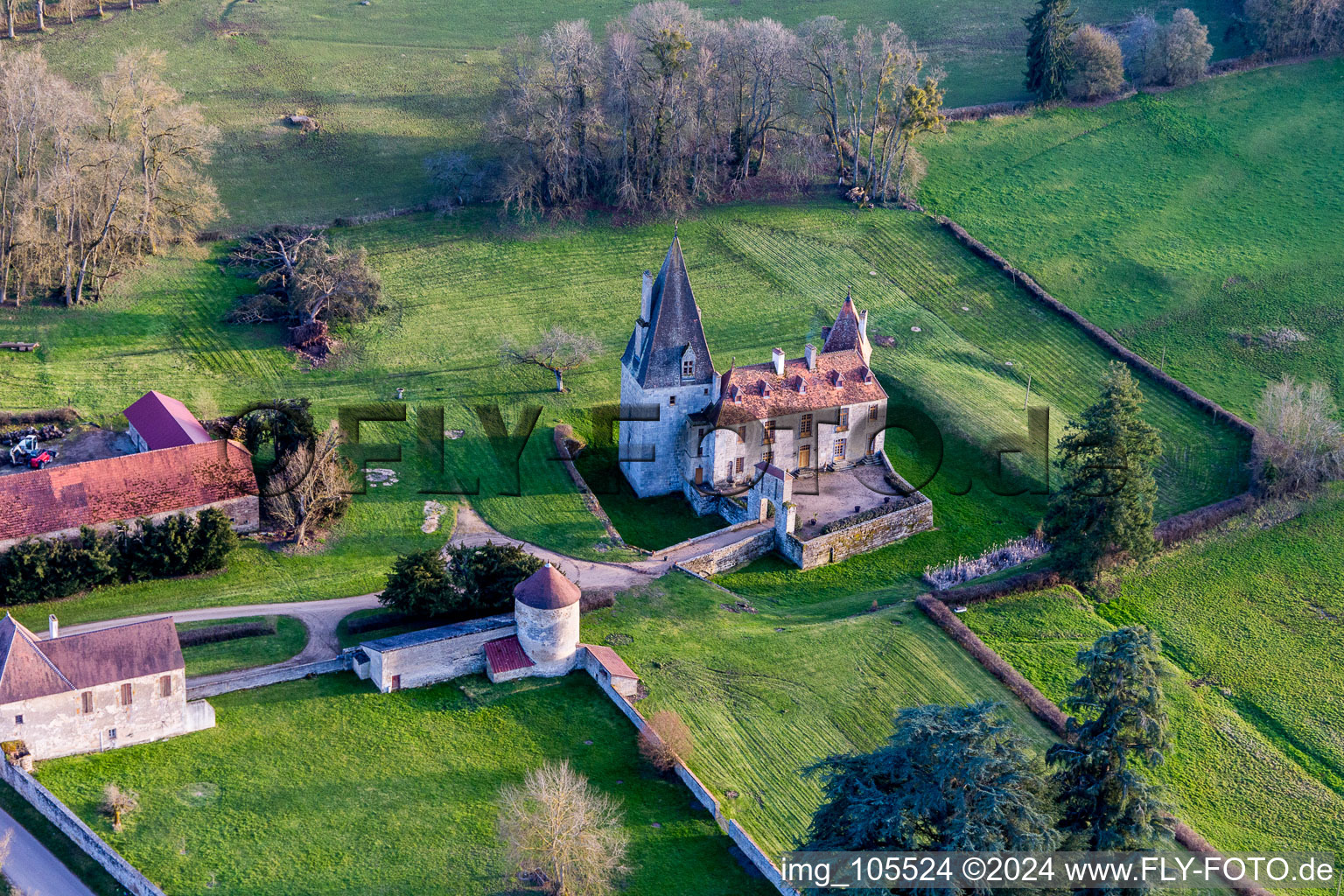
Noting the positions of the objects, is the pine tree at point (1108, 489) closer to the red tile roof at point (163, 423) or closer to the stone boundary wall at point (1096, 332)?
the stone boundary wall at point (1096, 332)

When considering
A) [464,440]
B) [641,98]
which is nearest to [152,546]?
[464,440]

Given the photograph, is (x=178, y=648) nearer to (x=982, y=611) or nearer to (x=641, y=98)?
(x=982, y=611)

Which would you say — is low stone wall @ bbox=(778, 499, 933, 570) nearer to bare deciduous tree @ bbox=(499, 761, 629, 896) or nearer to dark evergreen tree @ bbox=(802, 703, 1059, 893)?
bare deciduous tree @ bbox=(499, 761, 629, 896)

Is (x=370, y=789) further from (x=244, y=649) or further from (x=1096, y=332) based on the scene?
(x=1096, y=332)

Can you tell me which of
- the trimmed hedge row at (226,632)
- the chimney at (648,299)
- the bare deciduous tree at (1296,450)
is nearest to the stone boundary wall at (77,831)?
the trimmed hedge row at (226,632)

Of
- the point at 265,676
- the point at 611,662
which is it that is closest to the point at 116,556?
the point at 265,676
